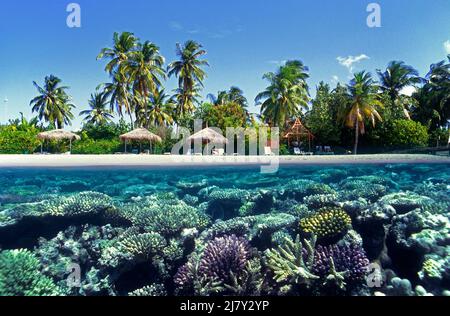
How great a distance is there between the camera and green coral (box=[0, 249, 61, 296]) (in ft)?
12.7

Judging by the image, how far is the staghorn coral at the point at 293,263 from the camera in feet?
13.1

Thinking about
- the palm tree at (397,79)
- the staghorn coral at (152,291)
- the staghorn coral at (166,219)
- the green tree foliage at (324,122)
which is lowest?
the staghorn coral at (152,291)

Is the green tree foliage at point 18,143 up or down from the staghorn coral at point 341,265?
up

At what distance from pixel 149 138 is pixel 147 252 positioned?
18.6m

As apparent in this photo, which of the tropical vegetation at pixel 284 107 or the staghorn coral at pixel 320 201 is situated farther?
the tropical vegetation at pixel 284 107

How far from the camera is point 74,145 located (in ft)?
80.1

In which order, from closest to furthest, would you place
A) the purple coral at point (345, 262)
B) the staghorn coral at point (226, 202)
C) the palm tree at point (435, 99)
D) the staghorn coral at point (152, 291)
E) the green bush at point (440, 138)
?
Answer: the purple coral at point (345, 262), the staghorn coral at point (152, 291), the staghorn coral at point (226, 202), the green bush at point (440, 138), the palm tree at point (435, 99)

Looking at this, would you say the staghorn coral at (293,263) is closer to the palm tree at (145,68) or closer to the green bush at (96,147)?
the green bush at (96,147)

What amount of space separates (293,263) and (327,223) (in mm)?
1027

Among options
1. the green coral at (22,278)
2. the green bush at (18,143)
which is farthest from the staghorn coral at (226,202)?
the green bush at (18,143)

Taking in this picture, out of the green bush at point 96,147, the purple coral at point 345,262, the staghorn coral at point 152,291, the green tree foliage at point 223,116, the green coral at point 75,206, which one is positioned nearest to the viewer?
the purple coral at point 345,262

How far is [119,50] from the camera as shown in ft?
91.0

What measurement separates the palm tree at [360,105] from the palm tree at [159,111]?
17.2 m
